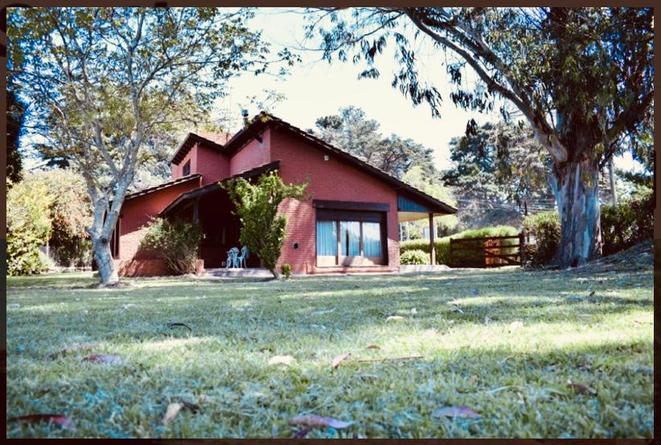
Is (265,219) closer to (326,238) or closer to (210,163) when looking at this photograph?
(326,238)

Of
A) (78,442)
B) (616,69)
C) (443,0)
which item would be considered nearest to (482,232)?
(616,69)

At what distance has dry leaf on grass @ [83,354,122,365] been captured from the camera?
1.98 meters

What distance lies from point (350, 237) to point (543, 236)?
5.62 metres

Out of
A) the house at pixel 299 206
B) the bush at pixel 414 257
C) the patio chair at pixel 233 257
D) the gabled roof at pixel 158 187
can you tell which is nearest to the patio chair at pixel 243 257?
the patio chair at pixel 233 257

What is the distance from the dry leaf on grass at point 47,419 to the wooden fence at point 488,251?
1506cm

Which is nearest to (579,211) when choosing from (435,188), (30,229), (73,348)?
(435,188)

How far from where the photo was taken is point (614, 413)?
1288mm

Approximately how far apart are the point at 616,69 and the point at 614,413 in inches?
294

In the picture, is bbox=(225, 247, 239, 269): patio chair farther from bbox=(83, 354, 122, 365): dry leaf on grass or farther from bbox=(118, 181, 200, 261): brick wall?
bbox=(83, 354, 122, 365): dry leaf on grass

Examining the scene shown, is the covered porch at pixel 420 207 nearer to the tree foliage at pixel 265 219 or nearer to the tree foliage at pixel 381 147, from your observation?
the tree foliage at pixel 381 147

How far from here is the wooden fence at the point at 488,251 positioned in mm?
15594

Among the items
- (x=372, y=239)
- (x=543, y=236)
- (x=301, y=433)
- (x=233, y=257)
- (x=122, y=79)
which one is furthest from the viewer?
(x=372, y=239)

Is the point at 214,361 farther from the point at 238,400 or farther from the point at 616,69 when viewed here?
the point at 616,69

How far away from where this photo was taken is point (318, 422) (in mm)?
1285
